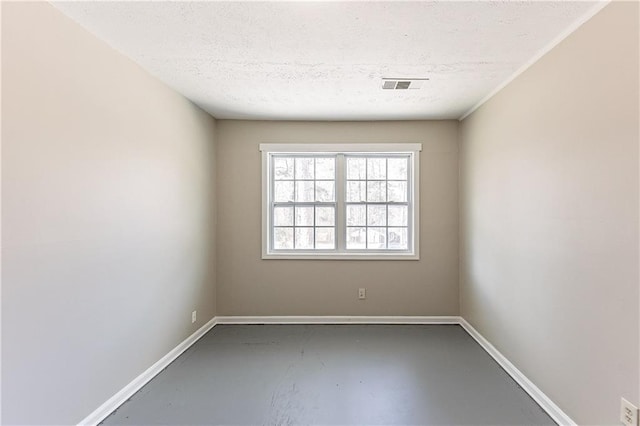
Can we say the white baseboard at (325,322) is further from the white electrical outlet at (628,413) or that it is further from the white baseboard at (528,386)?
the white electrical outlet at (628,413)

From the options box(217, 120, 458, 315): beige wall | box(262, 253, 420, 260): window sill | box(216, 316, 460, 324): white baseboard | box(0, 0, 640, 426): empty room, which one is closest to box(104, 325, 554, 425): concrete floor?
box(0, 0, 640, 426): empty room

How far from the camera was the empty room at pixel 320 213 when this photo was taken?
161 centimetres

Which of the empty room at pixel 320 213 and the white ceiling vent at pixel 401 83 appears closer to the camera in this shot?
the empty room at pixel 320 213

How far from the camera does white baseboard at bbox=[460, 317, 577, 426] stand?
196 cm

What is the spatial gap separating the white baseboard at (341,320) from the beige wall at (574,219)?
2.84ft

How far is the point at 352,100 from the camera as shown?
306 centimetres

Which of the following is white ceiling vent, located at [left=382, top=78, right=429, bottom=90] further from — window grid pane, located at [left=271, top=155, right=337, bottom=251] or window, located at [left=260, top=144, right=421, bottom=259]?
window grid pane, located at [left=271, top=155, right=337, bottom=251]

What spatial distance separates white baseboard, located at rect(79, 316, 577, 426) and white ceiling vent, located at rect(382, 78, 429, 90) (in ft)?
8.00

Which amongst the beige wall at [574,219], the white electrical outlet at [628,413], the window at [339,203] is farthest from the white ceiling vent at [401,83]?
the white electrical outlet at [628,413]

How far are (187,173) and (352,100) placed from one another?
178cm

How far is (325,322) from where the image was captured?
3.73 m

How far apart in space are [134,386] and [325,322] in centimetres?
202

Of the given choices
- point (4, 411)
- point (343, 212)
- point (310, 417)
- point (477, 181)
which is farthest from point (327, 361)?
point (477, 181)

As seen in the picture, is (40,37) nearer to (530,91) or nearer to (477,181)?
(530,91)
